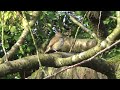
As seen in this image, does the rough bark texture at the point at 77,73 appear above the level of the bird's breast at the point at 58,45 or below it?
below

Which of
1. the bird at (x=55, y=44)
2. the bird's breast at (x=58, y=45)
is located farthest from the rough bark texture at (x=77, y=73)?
the bird's breast at (x=58, y=45)

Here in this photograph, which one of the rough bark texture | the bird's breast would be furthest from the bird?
the rough bark texture

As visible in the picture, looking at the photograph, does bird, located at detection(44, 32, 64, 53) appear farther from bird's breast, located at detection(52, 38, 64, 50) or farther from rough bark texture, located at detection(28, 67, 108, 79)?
rough bark texture, located at detection(28, 67, 108, 79)

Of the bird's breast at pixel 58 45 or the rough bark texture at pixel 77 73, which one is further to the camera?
the bird's breast at pixel 58 45

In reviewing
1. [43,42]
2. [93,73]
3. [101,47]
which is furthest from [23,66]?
[43,42]

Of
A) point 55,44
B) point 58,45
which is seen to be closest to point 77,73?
point 58,45

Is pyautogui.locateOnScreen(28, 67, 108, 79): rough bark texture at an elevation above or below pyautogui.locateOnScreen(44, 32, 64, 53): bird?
below

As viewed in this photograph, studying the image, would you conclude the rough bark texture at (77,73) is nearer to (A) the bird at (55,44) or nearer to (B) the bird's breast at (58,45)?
(A) the bird at (55,44)

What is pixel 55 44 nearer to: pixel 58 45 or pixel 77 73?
pixel 58 45

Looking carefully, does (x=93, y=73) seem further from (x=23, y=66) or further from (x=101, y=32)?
(x=23, y=66)

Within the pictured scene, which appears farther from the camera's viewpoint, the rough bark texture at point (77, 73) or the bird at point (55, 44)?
the bird at point (55, 44)

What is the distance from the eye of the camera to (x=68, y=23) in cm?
503

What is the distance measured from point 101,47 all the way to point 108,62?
1.42 metres
